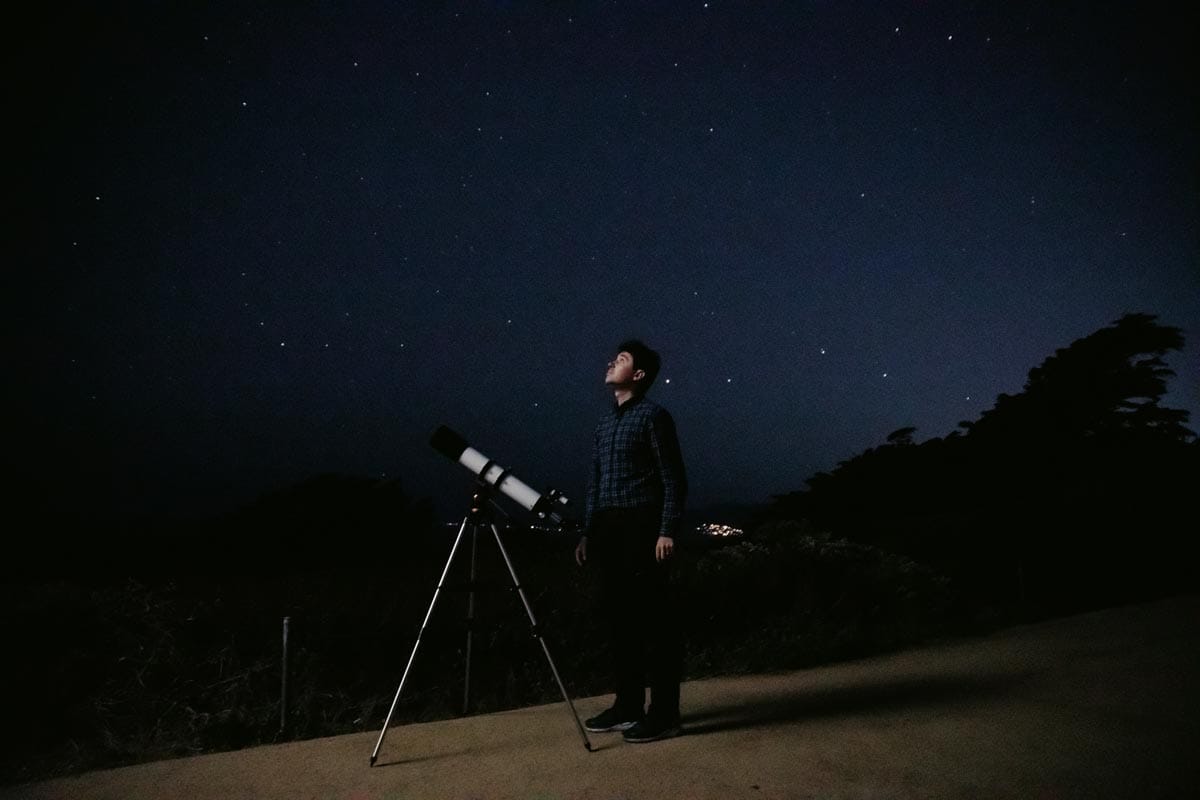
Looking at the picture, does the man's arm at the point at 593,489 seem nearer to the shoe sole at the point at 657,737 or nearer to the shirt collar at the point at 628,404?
the shirt collar at the point at 628,404

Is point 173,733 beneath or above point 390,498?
beneath

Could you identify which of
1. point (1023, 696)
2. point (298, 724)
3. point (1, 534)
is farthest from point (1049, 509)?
point (1, 534)

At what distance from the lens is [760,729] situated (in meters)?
3.49

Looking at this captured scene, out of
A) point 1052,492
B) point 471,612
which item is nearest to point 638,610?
point 471,612

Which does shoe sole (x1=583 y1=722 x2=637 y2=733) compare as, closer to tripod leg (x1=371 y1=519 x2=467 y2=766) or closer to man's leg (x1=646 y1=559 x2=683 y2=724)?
man's leg (x1=646 y1=559 x2=683 y2=724)

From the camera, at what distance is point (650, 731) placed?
11.0 ft

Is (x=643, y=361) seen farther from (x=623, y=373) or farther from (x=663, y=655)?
(x=663, y=655)

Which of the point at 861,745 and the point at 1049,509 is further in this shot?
the point at 1049,509

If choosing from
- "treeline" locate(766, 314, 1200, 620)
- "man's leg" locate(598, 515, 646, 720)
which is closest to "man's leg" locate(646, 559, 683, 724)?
"man's leg" locate(598, 515, 646, 720)

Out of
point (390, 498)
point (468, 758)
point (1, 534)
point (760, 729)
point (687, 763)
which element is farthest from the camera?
point (390, 498)

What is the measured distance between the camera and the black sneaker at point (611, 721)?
3.56 meters

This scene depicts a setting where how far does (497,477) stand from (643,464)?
740 millimetres

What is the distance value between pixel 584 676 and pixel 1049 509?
25.6 feet

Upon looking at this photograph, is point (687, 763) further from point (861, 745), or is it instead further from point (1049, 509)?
point (1049, 509)
